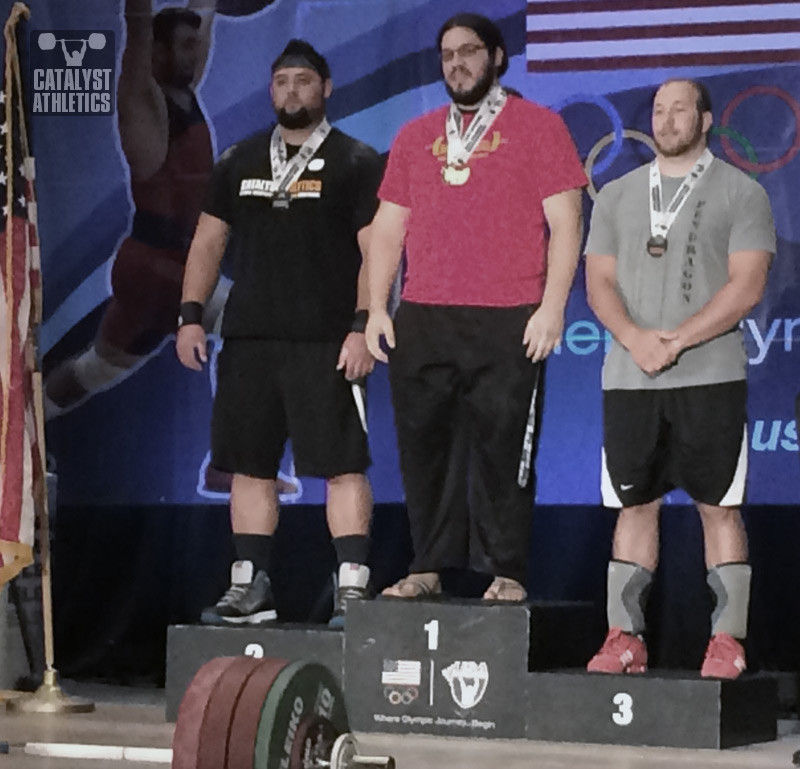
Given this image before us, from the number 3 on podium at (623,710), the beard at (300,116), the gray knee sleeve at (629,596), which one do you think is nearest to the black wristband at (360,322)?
the beard at (300,116)

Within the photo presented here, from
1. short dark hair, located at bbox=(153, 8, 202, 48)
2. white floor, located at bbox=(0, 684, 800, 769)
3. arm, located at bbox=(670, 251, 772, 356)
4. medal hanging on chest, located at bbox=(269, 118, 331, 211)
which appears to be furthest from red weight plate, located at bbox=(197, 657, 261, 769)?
short dark hair, located at bbox=(153, 8, 202, 48)

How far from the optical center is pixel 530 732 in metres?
5.21

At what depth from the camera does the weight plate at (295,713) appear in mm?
3121

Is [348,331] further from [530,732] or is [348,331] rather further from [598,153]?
[530,732]

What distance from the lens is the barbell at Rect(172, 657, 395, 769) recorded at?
312cm

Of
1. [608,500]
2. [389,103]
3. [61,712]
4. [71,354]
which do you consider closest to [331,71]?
[389,103]

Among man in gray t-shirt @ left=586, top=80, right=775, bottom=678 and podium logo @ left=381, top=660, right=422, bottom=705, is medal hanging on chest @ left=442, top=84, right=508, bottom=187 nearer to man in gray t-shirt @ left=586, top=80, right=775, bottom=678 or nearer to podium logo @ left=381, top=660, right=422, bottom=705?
man in gray t-shirt @ left=586, top=80, right=775, bottom=678

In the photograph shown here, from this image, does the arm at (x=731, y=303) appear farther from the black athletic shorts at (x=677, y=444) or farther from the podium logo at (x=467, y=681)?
the podium logo at (x=467, y=681)

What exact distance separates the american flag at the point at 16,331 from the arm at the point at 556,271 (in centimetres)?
173

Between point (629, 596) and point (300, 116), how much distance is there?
1.95 m

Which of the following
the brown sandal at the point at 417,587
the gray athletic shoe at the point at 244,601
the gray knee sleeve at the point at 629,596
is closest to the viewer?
the gray knee sleeve at the point at 629,596

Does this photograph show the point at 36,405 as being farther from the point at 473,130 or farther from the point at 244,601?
the point at 473,130

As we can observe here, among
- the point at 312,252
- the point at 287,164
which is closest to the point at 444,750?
the point at 312,252

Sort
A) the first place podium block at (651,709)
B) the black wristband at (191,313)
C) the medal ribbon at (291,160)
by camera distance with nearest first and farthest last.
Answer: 1. the first place podium block at (651,709)
2. the medal ribbon at (291,160)
3. the black wristband at (191,313)
